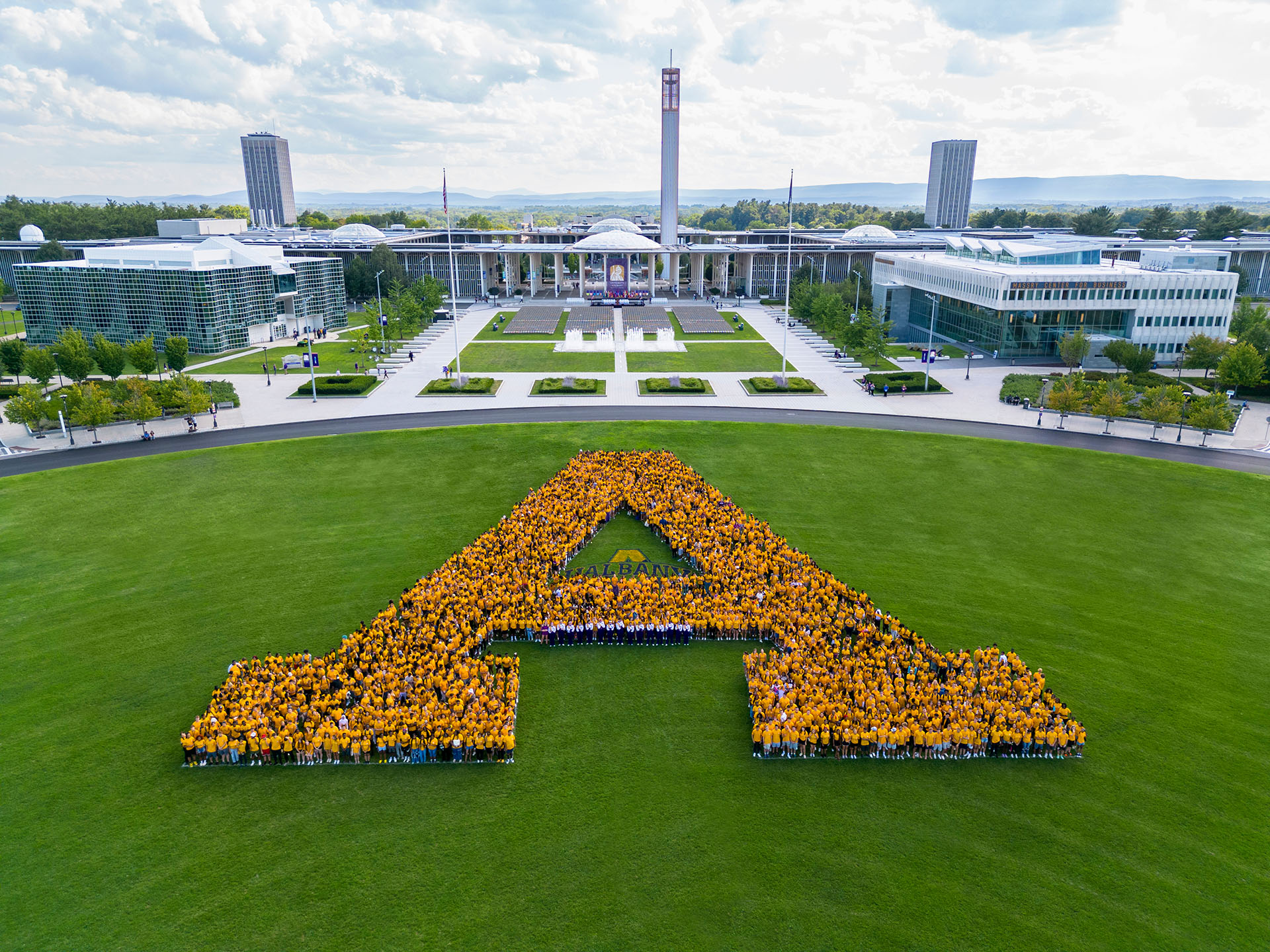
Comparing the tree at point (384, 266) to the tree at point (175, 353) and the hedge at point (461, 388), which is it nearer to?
the tree at point (175, 353)

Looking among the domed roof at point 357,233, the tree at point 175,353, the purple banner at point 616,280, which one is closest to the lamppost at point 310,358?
the tree at point 175,353

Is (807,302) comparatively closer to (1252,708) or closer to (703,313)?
(703,313)

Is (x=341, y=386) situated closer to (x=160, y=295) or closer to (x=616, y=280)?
(x=160, y=295)

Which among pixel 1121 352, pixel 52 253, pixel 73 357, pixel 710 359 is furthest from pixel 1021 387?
pixel 52 253

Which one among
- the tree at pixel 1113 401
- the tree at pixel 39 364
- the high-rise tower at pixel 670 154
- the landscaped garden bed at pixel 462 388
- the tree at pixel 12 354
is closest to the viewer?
the tree at pixel 1113 401

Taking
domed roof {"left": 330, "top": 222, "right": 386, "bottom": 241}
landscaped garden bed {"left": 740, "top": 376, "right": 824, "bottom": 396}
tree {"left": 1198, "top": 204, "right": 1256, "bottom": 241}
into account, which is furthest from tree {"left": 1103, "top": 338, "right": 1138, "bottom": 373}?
domed roof {"left": 330, "top": 222, "right": 386, "bottom": 241}
